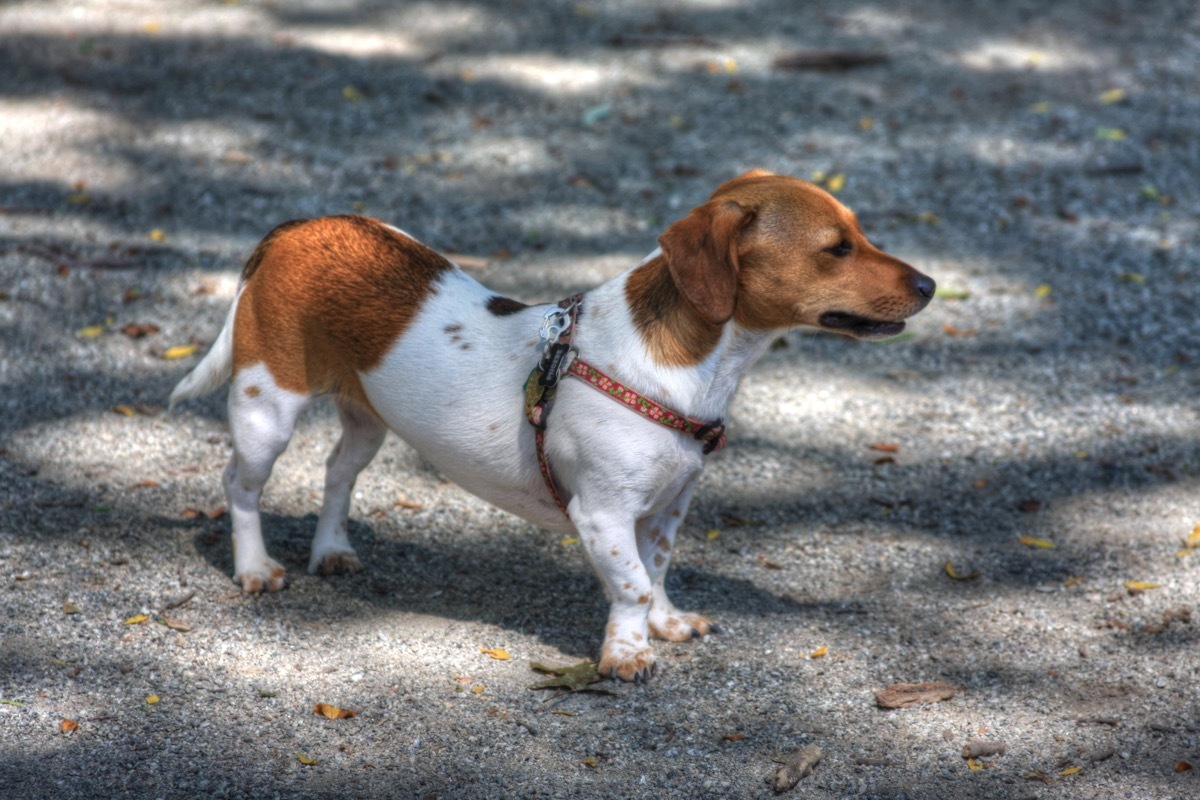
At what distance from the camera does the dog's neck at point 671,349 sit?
3668 mm

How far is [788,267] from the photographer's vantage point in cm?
358

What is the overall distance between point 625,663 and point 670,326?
1.16 m

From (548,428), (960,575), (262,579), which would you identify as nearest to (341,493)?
(262,579)

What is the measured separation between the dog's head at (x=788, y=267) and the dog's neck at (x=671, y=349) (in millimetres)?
116

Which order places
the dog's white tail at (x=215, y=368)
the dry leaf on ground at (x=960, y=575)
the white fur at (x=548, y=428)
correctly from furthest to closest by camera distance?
the dry leaf on ground at (x=960, y=575) → the dog's white tail at (x=215, y=368) → the white fur at (x=548, y=428)

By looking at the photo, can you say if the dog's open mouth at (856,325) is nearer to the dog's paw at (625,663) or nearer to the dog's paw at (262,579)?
Answer: the dog's paw at (625,663)

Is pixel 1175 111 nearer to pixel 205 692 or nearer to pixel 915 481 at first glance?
pixel 915 481

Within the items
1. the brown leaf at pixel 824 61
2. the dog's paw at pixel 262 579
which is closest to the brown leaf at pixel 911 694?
the dog's paw at pixel 262 579

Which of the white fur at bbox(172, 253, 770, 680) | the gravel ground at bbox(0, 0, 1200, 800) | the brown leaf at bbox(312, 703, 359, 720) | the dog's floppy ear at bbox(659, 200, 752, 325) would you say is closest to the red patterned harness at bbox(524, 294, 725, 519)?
the white fur at bbox(172, 253, 770, 680)

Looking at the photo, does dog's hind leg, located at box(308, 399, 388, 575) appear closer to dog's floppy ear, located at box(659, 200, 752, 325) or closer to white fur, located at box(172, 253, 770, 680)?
white fur, located at box(172, 253, 770, 680)

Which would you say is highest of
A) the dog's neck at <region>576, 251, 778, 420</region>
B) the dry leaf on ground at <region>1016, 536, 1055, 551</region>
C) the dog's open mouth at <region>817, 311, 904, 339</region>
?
the dog's open mouth at <region>817, 311, 904, 339</region>

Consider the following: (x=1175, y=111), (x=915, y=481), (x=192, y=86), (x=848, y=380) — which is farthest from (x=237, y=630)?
(x=1175, y=111)

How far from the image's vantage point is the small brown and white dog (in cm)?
359

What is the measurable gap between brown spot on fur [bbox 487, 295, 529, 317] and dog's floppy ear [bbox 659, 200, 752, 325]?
733 mm
